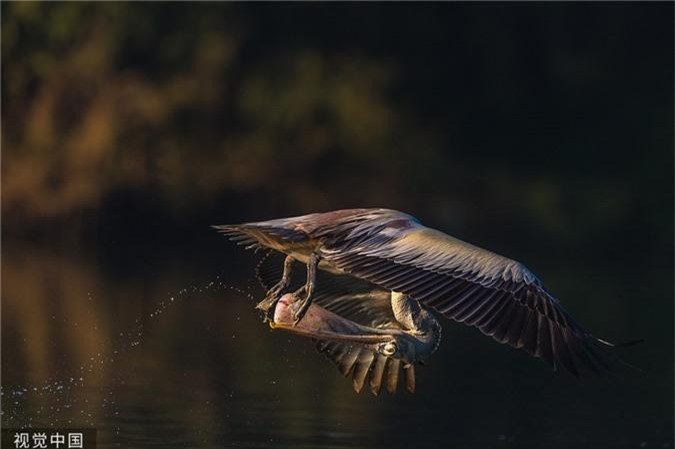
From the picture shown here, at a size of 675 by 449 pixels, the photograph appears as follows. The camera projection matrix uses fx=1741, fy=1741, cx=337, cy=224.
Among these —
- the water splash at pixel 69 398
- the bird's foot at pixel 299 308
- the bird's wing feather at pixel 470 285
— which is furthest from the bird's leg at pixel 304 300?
the water splash at pixel 69 398

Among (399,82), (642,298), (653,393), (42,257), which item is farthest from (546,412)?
(399,82)

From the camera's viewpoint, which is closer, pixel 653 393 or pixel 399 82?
pixel 653 393

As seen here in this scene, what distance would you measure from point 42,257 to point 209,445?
11291 millimetres

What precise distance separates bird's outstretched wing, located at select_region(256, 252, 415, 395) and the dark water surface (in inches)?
19.8

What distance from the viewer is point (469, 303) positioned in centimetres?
768

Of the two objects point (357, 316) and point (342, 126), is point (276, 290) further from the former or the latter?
point (342, 126)

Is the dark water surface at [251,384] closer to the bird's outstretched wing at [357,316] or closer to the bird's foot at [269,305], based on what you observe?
the bird's outstretched wing at [357,316]

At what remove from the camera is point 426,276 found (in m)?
7.79

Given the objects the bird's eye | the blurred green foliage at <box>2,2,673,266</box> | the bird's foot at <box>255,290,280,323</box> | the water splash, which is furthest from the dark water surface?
the blurred green foliage at <box>2,2,673,266</box>

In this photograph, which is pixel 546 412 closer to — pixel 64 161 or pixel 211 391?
pixel 211 391

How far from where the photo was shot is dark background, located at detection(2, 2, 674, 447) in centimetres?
2219

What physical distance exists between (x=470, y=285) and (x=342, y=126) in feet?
55.4

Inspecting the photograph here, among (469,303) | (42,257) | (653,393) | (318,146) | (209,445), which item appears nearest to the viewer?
(469,303)

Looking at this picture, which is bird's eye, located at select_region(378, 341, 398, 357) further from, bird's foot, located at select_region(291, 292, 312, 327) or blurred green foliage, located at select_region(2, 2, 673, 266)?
blurred green foliage, located at select_region(2, 2, 673, 266)
